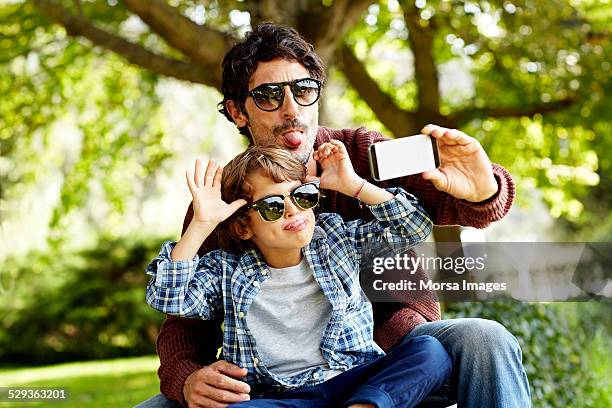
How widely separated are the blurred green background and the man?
2.03 m

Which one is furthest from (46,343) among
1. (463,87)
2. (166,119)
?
(463,87)

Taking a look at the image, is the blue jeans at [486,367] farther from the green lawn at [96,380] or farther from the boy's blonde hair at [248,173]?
the green lawn at [96,380]

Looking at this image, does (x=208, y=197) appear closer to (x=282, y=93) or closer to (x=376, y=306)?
(x=282, y=93)

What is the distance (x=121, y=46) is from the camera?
252 inches

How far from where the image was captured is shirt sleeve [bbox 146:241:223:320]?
93.7 inches

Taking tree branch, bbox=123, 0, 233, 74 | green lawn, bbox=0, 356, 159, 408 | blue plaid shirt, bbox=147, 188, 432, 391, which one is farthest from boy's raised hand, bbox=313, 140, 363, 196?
green lawn, bbox=0, 356, 159, 408

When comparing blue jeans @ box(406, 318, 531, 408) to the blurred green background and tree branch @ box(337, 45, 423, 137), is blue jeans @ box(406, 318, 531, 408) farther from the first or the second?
tree branch @ box(337, 45, 423, 137)

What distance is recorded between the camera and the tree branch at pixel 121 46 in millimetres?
6293

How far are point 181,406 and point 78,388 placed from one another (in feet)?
22.4

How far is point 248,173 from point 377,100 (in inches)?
214

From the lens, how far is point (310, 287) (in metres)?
2.56

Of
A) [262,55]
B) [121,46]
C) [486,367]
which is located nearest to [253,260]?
[486,367]

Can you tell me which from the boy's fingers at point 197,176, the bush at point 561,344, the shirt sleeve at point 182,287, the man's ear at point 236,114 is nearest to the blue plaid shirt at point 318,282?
the shirt sleeve at point 182,287

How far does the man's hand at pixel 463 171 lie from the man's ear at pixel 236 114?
0.96 m
